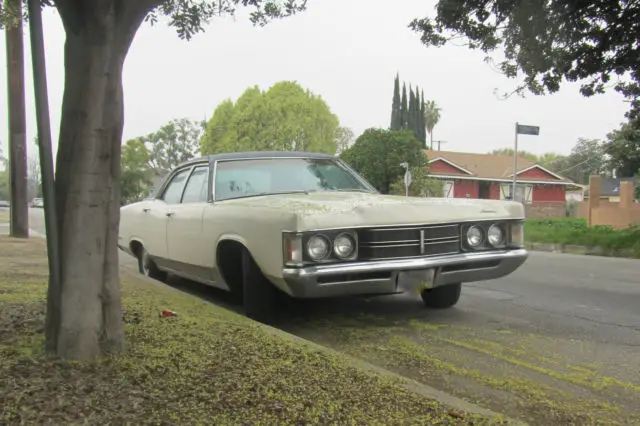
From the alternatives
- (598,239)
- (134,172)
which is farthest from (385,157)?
(134,172)

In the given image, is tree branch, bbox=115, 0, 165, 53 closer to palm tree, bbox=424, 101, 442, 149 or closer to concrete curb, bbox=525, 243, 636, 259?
concrete curb, bbox=525, 243, 636, 259

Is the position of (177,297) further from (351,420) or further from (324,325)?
(351,420)

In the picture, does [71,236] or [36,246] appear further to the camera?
[36,246]

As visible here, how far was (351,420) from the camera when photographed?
254 centimetres

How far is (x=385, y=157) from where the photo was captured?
32.4 metres

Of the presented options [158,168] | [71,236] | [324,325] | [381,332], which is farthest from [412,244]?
[158,168]

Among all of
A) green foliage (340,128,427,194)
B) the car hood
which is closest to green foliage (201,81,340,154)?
green foliage (340,128,427,194)

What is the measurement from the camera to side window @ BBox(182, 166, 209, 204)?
5660mm

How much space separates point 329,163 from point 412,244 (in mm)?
1951

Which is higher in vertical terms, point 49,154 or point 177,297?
point 49,154

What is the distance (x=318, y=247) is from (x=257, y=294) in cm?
82

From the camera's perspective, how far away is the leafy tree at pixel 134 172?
45375mm

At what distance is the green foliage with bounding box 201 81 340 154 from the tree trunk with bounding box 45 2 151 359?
3991 cm

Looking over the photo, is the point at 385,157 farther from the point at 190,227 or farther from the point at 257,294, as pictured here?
the point at 257,294
